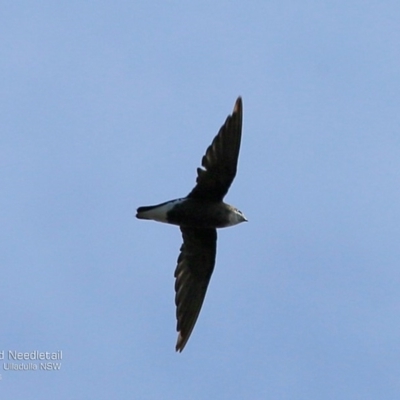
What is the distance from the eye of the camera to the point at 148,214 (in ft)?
69.2

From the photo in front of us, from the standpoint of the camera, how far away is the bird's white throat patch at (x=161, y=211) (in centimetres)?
2092

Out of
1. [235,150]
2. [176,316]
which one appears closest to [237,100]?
[235,150]

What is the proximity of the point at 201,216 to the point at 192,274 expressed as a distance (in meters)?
1.28

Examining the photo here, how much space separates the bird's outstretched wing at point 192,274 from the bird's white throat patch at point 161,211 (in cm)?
75

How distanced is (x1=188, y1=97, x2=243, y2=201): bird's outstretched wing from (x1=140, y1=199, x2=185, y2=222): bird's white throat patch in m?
0.45

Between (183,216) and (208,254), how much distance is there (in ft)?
3.41

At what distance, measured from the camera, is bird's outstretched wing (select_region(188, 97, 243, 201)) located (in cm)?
2061

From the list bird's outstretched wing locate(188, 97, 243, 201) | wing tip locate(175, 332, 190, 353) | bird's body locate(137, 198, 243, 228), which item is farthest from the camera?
wing tip locate(175, 332, 190, 353)

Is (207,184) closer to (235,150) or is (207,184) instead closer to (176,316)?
(235,150)

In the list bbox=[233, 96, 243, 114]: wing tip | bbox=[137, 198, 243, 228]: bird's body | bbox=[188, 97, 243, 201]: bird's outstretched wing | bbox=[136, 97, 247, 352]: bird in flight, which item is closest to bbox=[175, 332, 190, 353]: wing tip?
bbox=[136, 97, 247, 352]: bird in flight

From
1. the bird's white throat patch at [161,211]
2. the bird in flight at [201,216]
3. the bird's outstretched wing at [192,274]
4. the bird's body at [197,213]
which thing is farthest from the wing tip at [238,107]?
the bird's outstretched wing at [192,274]

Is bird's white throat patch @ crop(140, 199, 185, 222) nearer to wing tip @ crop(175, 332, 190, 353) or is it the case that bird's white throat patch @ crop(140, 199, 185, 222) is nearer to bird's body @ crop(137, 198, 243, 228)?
bird's body @ crop(137, 198, 243, 228)

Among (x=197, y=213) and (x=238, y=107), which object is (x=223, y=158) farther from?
(x=197, y=213)

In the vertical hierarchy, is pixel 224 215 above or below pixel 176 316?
above
